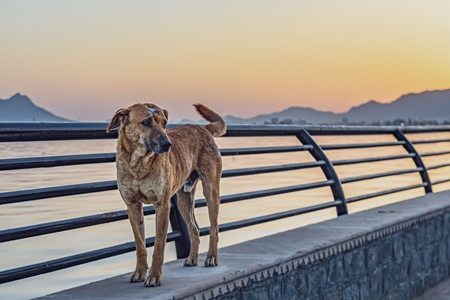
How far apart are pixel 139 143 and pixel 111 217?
1.02m

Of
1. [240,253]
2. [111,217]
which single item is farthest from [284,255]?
[111,217]

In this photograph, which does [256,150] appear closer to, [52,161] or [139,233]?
[52,161]

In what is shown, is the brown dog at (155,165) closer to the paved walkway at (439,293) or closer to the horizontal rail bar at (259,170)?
the horizontal rail bar at (259,170)

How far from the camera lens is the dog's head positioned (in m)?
4.23

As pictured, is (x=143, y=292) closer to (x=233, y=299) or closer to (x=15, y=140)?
(x=233, y=299)

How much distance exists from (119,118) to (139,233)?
25.8 inches

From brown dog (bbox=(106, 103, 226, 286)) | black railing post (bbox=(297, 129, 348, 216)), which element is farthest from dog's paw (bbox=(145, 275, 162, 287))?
black railing post (bbox=(297, 129, 348, 216))

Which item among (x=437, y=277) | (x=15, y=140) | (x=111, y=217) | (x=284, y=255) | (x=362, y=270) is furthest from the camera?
(x=437, y=277)

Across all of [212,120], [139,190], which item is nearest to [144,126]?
[139,190]

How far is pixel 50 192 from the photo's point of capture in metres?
4.87

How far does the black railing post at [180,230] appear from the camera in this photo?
18.6ft

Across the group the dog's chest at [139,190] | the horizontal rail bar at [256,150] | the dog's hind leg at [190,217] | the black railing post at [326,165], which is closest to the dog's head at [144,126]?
the dog's chest at [139,190]

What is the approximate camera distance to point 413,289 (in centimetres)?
800

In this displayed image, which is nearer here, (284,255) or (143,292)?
(143,292)
